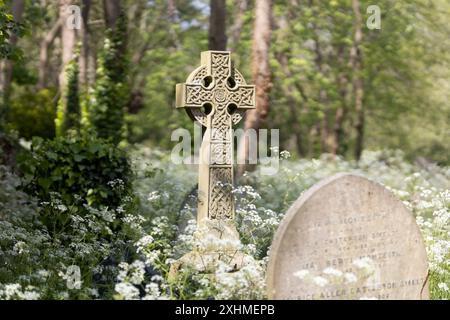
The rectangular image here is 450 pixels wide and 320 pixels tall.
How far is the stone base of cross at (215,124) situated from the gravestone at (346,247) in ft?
8.15

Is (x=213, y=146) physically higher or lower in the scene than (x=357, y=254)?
higher

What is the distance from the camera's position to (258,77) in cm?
1514

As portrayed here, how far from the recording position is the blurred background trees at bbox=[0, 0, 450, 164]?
17.8 metres

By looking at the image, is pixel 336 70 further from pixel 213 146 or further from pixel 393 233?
pixel 393 233

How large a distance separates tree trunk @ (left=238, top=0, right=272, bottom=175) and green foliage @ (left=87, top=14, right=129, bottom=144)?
140 inches

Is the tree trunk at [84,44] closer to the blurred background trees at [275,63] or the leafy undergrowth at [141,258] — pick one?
the blurred background trees at [275,63]

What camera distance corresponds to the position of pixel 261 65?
15203 millimetres

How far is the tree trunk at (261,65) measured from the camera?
1516 cm

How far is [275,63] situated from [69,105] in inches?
211

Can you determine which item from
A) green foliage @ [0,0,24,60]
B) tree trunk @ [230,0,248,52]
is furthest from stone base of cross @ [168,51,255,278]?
tree trunk @ [230,0,248,52]

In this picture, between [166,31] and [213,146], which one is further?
[166,31]

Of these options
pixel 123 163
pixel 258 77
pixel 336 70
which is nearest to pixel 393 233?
pixel 123 163

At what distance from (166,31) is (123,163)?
20.3m
